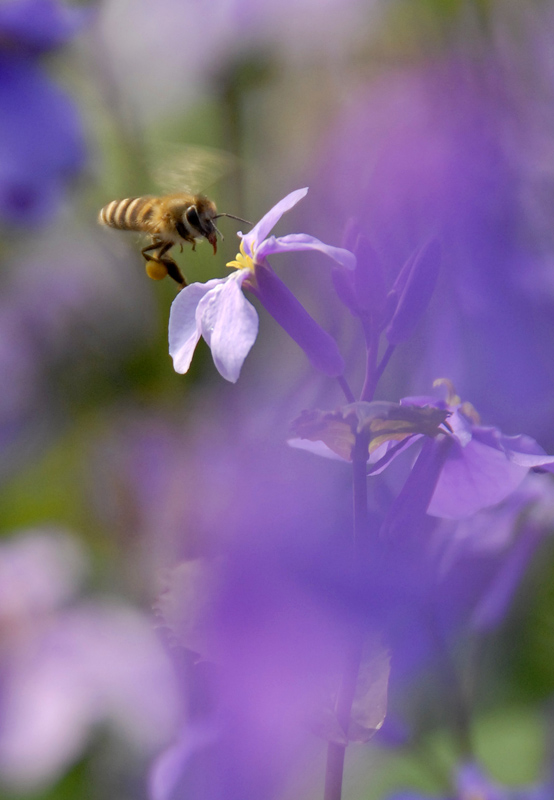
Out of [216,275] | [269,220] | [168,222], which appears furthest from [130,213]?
[269,220]

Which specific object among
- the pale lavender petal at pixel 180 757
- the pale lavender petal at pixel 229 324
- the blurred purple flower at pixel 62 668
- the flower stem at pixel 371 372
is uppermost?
the pale lavender petal at pixel 229 324

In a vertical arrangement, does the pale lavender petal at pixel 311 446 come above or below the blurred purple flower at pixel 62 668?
above

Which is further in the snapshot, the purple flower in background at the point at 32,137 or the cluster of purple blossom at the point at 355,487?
the purple flower in background at the point at 32,137

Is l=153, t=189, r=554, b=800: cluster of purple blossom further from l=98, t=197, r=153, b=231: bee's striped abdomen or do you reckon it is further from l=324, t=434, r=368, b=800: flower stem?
l=98, t=197, r=153, b=231: bee's striped abdomen

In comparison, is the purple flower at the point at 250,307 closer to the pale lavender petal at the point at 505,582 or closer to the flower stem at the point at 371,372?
the flower stem at the point at 371,372

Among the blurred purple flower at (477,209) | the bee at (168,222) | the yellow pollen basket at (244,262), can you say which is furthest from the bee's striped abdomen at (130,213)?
the yellow pollen basket at (244,262)

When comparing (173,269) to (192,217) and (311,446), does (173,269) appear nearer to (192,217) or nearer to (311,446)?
(192,217)
